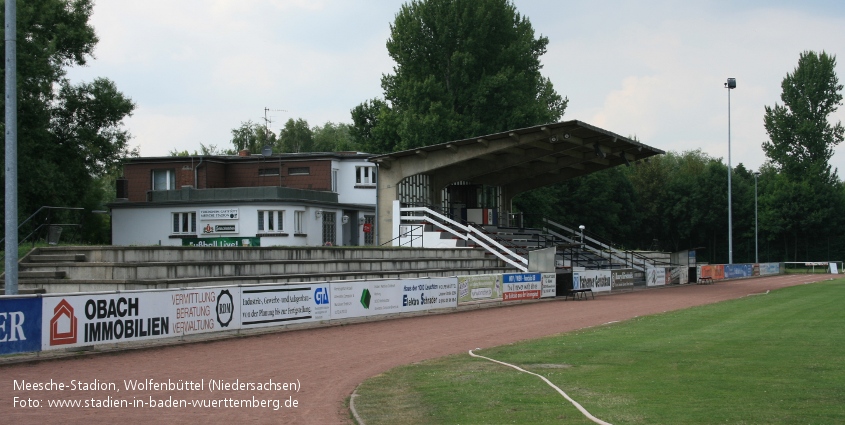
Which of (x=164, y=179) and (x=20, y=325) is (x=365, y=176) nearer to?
(x=164, y=179)

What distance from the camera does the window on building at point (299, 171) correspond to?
4978cm

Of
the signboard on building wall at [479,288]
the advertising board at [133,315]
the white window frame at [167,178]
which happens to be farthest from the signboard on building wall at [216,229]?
the advertising board at [133,315]

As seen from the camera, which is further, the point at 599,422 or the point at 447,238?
the point at 447,238

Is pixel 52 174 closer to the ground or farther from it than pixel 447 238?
farther from it

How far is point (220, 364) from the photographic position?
16.8 meters

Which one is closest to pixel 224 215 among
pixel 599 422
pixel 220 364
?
pixel 220 364

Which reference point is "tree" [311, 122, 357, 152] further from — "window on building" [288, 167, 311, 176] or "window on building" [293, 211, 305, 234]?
"window on building" [293, 211, 305, 234]

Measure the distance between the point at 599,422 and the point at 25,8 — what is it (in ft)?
109

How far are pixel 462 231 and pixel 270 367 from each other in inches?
1211

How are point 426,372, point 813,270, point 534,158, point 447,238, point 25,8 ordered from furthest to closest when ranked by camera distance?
point 813,270 → point 534,158 → point 447,238 → point 25,8 → point 426,372

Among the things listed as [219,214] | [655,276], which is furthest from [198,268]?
[655,276]

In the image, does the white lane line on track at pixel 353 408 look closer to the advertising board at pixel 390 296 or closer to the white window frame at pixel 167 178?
the advertising board at pixel 390 296

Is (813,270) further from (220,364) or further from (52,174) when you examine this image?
(220,364)

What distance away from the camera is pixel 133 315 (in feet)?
62.2
